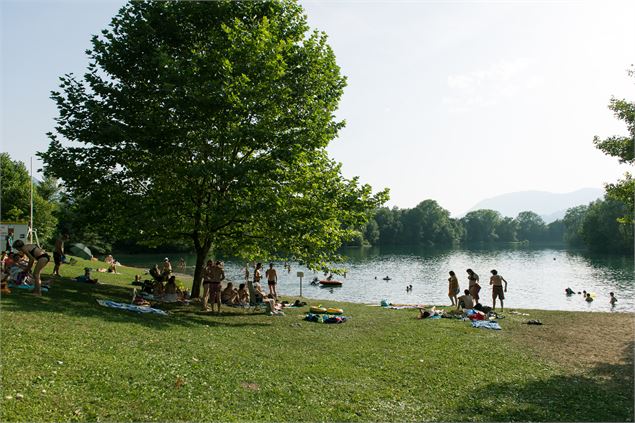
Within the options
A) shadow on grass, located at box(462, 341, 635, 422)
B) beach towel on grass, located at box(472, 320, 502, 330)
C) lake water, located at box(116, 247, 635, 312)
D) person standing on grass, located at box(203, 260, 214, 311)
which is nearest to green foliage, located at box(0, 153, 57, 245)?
lake water, located at box(116, 247, 635, 312)

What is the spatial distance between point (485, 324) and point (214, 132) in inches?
633

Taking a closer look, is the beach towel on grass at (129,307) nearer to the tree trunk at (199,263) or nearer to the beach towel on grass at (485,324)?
the tree trunk at (199,263)

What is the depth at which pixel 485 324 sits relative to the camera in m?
22.2

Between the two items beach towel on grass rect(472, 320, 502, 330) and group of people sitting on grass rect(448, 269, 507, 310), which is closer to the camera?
beach towel on grass rect(472, 320, 502, 330)

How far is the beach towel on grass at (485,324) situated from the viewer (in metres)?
21.8

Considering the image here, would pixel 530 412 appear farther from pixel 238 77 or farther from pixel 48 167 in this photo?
pixel 48 167

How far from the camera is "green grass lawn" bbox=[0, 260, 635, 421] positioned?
949cm

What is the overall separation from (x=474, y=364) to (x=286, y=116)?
14.3m

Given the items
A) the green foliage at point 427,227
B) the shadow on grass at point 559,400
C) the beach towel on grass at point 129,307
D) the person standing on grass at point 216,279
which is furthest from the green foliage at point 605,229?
the beach towel on grass at point 129,307

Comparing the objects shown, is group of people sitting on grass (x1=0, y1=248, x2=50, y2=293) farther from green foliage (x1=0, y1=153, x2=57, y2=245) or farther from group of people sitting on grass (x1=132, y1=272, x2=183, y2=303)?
green foliage (x1=0, y1=153, x2=57, y2=245)

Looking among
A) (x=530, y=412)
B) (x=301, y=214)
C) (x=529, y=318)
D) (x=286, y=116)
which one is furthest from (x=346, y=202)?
(x=530, y=412)

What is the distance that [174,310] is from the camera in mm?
21484

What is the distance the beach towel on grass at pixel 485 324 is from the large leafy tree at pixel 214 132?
25.4ft

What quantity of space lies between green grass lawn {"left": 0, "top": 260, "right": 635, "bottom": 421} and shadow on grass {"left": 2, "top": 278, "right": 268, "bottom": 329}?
0.32 feet
